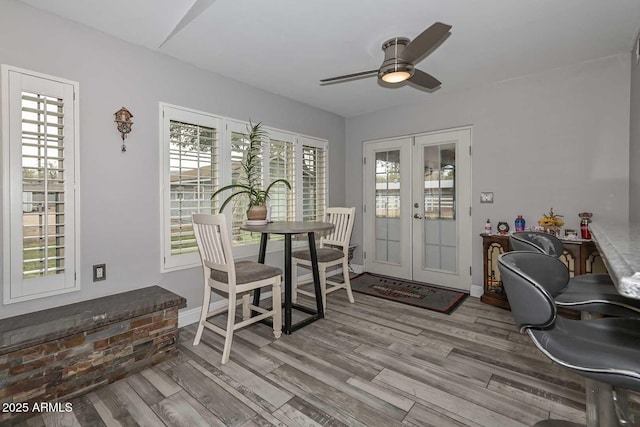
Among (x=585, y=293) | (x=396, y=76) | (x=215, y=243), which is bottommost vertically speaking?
(x=585, y=293)

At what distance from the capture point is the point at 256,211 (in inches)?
121

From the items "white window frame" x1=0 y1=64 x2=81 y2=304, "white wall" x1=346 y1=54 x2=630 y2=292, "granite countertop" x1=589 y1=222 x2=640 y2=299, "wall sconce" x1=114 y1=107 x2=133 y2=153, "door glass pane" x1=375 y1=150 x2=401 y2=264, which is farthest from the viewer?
"door glass pane" x1=375 y1=150 x2=401 y2=264

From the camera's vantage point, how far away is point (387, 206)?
15.3ft

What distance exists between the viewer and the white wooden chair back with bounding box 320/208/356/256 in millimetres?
3479

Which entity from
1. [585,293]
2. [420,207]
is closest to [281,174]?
[420,207]

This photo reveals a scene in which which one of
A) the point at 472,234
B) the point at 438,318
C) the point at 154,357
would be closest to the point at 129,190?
the point at 154,357

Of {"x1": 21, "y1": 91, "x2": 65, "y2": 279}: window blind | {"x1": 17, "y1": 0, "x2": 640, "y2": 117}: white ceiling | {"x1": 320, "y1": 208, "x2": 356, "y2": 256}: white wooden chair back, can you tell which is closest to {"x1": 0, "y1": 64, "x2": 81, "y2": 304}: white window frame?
{"x1": 21, "y1": 91, "x2": 65, "y2": 279}: window blind

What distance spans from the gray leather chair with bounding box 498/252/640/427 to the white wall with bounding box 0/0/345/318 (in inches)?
109

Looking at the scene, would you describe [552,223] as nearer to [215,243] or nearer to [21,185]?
[215,243]

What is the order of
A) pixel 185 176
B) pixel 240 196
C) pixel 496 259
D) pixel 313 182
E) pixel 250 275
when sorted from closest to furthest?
1. pixel 250 275
2. pixel 185 176
3. pixel 496 259
4. pixel 240 196
5. pixel 313 182

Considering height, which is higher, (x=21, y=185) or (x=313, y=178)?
(x=313, y=178)

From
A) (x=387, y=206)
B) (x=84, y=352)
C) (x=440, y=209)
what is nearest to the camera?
(x=84, y=352)

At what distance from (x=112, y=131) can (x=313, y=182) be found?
2.53 meters

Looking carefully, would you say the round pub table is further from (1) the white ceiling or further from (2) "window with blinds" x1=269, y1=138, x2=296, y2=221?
(1) the white ceiling
